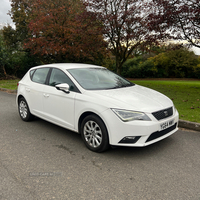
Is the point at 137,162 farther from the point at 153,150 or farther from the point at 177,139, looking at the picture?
the point at 177,139

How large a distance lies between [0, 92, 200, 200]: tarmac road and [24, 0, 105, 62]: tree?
9.39 metres

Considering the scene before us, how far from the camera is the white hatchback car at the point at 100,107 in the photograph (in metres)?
3.48

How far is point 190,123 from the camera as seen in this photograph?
5199mm

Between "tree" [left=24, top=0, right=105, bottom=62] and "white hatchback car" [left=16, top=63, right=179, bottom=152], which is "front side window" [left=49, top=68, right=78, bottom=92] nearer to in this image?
"white hatchback car" [left=16, top=63, right=179, bottom=152]

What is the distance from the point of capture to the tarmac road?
268 centimetres

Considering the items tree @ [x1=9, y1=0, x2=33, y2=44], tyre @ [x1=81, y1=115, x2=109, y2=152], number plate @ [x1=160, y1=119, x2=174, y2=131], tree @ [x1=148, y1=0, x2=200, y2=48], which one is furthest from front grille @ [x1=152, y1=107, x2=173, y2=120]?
tree @ [x1=9, y1=0, x2=33, y2=44]

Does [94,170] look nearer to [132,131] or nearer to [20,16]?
[132,131]

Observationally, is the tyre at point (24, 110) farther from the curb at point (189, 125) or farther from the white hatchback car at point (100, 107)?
the curb at point (189, 125)

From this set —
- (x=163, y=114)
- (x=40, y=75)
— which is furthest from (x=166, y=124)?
(x=40, y=75)

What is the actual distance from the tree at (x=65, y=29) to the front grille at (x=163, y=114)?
9.25 metres

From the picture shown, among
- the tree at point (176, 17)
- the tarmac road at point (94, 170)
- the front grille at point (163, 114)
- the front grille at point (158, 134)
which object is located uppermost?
the tree at point (176, 17)

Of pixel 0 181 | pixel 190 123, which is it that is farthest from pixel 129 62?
pixel 0 181

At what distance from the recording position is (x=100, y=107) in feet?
Result: 11.9

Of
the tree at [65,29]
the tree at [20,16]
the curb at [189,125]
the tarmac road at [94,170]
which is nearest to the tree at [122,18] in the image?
the tree at [65,29]
